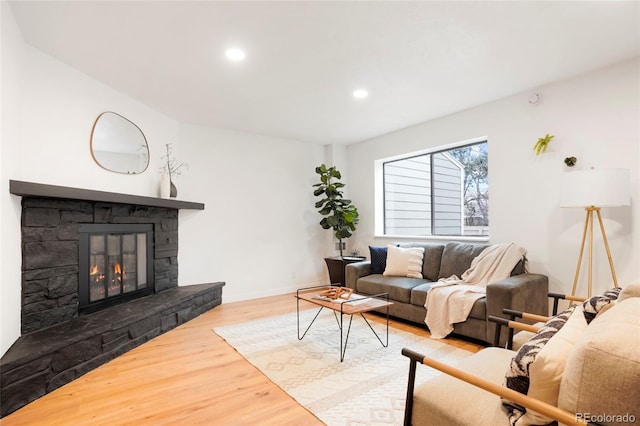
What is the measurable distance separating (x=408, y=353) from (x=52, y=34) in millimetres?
3186

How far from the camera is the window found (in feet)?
14.3

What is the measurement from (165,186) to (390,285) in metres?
2.91

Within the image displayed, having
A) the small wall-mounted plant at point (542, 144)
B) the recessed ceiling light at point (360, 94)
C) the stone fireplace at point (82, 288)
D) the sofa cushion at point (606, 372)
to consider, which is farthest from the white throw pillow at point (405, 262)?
the sofa cushion at point (606, 372)

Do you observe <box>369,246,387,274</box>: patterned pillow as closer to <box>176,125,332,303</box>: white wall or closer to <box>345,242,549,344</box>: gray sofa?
<box>345,242,549,344</box>: gray sofa

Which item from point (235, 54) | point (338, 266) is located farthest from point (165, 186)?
point (338, 266)

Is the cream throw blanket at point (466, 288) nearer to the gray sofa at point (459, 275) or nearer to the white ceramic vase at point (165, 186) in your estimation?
the gray sofa at point (459, 275)

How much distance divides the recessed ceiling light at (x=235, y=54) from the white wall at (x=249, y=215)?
2.09 meters

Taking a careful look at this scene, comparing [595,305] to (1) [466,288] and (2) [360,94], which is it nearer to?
(1) [466,288]

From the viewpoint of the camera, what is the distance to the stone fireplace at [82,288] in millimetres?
2250

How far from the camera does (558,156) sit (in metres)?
3.33

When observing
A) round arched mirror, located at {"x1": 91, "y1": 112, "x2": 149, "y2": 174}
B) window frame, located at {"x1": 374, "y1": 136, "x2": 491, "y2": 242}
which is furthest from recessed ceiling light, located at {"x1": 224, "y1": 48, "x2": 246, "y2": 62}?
window frame, located at {"x1": 374, "y1": 136, "x2": 491, "y2": 242}

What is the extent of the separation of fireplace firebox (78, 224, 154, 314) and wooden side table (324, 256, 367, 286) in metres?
2.59

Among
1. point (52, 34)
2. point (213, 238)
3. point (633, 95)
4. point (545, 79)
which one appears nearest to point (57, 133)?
point (52, 34)

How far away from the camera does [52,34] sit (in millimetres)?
2451
